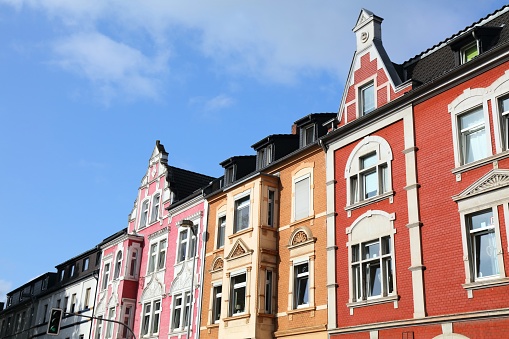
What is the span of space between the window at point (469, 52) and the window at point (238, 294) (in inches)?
504

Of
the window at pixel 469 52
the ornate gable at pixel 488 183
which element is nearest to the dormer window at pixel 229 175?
→ the window at pixel 469 52

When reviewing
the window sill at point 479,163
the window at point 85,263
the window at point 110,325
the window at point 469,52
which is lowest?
the window at point 110,325

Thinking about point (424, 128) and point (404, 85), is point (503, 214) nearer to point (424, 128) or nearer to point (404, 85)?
point (424, 128)

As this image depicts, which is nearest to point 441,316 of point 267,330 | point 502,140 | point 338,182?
point 502,140

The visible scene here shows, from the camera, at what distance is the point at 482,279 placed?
1688cm

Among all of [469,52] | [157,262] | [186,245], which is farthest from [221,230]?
[469,52]

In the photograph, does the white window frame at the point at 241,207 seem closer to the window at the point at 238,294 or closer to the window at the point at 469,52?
Result: the window at the point at 238,294

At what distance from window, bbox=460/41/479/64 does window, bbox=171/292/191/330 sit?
17.9 metres

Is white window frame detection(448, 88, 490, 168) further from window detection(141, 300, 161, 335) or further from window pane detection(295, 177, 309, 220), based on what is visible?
window detection(141, 300, 161, 335)

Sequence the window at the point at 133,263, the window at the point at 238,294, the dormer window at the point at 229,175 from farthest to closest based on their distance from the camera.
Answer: the window at the point at 133,263
the dormer window at the point at 229,175
the window at the point at 238,294

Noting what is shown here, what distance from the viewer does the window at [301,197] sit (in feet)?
83.0

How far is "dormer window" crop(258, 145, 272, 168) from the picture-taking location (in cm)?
2866

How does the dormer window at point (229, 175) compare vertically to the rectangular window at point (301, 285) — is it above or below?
above

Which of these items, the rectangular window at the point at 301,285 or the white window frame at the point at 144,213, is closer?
the rectangular window at the point at 301,285
